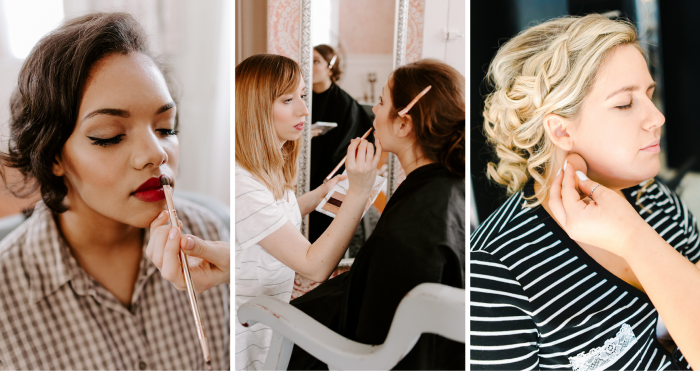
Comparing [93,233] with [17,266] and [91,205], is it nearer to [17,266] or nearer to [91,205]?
[91,205]

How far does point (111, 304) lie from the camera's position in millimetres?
1156

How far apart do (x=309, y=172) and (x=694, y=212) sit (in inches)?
46.3

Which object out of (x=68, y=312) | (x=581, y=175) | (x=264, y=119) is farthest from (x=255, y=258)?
(x=581, y=175)

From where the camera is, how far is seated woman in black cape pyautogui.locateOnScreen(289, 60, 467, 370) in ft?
3.76

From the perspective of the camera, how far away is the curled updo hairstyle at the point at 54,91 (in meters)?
1.08

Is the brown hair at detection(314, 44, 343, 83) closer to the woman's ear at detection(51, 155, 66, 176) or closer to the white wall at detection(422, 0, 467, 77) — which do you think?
the white wall at detection(422, 0, 467, 77)

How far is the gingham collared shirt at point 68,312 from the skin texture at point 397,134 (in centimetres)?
66

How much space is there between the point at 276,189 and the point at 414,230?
1.42 ft

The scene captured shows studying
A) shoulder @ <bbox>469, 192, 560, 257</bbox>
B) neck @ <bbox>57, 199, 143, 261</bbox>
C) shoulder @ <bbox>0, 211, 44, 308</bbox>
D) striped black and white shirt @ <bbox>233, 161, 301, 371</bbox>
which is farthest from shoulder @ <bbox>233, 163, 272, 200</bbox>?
A: shoulder @ <bbox>469, 192, 560, 257</bbox>

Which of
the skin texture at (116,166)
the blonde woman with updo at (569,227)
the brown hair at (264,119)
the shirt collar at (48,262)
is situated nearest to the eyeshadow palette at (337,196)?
the brown hair at (264,119)

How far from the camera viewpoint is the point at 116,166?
1.11 m

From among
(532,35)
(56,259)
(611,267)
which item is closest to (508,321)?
(611,267)

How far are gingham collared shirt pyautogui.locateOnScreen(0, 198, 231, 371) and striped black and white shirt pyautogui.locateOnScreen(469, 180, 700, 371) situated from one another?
937mm

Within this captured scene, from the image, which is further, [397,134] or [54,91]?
[397,134]
